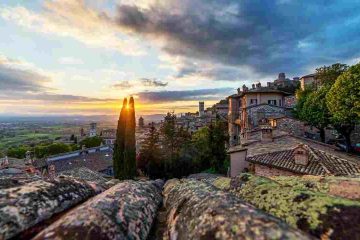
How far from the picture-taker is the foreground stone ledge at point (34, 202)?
2.52 metres

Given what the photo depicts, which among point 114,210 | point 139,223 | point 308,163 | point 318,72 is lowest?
point 308,163

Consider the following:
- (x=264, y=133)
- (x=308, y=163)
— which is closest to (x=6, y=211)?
(x=308, y=163)

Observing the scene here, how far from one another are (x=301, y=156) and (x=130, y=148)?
24667 mm

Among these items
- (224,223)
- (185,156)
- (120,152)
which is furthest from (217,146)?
(224,223)

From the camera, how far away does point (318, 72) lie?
5416 cm

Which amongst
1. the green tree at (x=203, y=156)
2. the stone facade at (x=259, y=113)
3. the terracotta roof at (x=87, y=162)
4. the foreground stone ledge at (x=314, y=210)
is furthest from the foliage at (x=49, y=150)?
the foreground stone ledge at (x=314, y=210)

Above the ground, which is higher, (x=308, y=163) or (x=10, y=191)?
(x=10, y=191)

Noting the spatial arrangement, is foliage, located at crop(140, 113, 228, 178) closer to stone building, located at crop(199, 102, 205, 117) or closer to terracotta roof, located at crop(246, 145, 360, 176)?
terracotta roof, located at crop(246, 145, 360, 176)

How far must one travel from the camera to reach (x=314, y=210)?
253 cm

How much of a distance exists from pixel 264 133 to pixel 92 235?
2748 centimetres

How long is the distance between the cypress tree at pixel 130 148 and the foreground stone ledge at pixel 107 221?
34.1 meters

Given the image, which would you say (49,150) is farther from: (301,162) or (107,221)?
(107,221)

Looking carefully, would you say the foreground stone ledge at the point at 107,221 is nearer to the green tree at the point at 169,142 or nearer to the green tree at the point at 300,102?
the green tree at the point at 169,142

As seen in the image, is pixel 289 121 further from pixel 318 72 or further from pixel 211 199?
pixel 211 199
